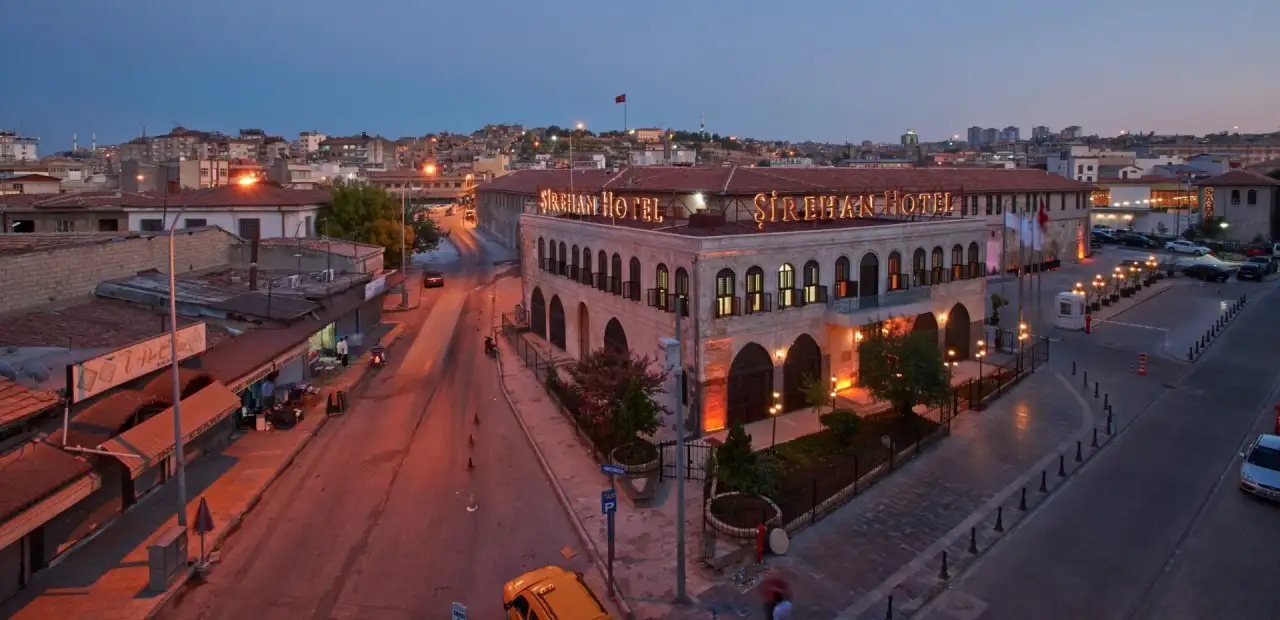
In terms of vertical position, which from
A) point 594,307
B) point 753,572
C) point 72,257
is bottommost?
point 753,572

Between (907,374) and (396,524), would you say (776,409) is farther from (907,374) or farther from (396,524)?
(396,524)

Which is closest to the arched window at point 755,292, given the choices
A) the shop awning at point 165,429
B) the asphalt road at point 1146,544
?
the asphalt road at point 1146,544

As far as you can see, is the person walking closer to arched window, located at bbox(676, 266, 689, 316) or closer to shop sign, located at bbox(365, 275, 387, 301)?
shop sign, located at bbox(365, 275, 387, 301)

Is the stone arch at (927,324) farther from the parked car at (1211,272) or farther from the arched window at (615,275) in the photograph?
the parked car at (1211,272)

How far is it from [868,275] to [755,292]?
6838mm

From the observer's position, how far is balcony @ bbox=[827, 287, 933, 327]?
3244 cm

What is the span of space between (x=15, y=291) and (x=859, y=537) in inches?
1116

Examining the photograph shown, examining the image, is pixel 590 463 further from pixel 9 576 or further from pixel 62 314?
pixel 62 314

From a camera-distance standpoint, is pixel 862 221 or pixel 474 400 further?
pixel 862 221

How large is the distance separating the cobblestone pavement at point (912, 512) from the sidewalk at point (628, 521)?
105cm

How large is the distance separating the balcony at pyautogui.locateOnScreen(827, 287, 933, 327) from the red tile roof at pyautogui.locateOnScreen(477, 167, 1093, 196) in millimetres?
8317

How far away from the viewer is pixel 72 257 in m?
29.9

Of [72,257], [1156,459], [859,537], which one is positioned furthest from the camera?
[72,257]

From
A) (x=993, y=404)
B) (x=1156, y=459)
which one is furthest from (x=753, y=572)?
(x=993, y=404)
